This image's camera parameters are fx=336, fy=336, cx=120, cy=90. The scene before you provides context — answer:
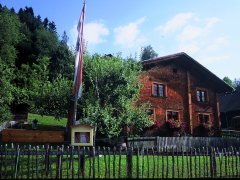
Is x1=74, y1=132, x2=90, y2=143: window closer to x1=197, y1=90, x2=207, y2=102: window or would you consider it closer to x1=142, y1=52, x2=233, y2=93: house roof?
x1=142, y1=52, x2=233, y2=93: house roof

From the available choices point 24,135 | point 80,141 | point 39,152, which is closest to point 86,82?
point 24,135

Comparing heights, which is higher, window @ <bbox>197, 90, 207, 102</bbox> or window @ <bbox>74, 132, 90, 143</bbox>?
window @ <bbox>197, 90, 207, 102</bbox>

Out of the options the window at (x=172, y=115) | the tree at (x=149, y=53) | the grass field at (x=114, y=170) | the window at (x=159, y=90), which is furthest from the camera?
the tree at (x=149, y=53)

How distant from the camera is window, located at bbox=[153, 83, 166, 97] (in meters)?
30.9

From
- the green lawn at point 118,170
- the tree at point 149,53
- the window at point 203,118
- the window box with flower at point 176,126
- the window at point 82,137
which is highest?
the tree at point 149,53

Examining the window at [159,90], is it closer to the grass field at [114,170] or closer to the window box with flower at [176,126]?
the window box with flower at [176,126]

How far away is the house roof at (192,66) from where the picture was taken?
3069cm

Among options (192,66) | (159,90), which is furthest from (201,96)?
(159,90)

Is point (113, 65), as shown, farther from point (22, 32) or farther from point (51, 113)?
point (22, 32)

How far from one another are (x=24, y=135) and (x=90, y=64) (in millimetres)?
6617

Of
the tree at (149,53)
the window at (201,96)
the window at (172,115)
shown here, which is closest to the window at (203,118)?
the window at (201,96)

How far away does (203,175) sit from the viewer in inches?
553

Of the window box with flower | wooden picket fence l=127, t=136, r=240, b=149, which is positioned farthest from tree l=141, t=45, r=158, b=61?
wooden picket fence l=127, t=136, r=240, b=149

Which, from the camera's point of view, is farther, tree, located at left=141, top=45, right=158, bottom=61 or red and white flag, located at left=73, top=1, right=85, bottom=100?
tree, located at left=141, top=45, right=158, bottom=61
